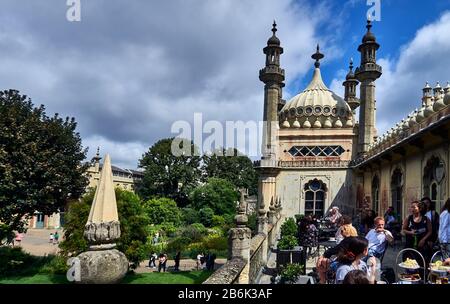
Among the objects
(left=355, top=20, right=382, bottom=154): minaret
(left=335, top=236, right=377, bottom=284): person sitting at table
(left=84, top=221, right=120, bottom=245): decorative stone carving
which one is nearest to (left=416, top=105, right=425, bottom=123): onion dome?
(left=335, top=236, right=377, bottom=284): person sitting at table

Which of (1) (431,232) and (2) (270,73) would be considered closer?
(1) (431,232)

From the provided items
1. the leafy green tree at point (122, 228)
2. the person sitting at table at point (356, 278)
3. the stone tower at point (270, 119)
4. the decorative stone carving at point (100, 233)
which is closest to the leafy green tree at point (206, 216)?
the stone tower at point (270, 119)

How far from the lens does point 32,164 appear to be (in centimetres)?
1906

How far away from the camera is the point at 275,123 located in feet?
100

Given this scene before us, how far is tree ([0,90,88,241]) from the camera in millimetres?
18484

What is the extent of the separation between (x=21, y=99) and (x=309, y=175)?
72.3 feet

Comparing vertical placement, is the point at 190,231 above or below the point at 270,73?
below

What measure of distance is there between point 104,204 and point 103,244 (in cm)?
47

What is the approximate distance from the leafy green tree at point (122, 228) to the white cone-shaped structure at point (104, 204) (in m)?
14.0

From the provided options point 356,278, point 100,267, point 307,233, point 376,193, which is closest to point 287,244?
point 307,233

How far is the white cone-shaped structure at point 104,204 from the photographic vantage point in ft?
13.3

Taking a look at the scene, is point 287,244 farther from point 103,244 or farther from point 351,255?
point 103,244
